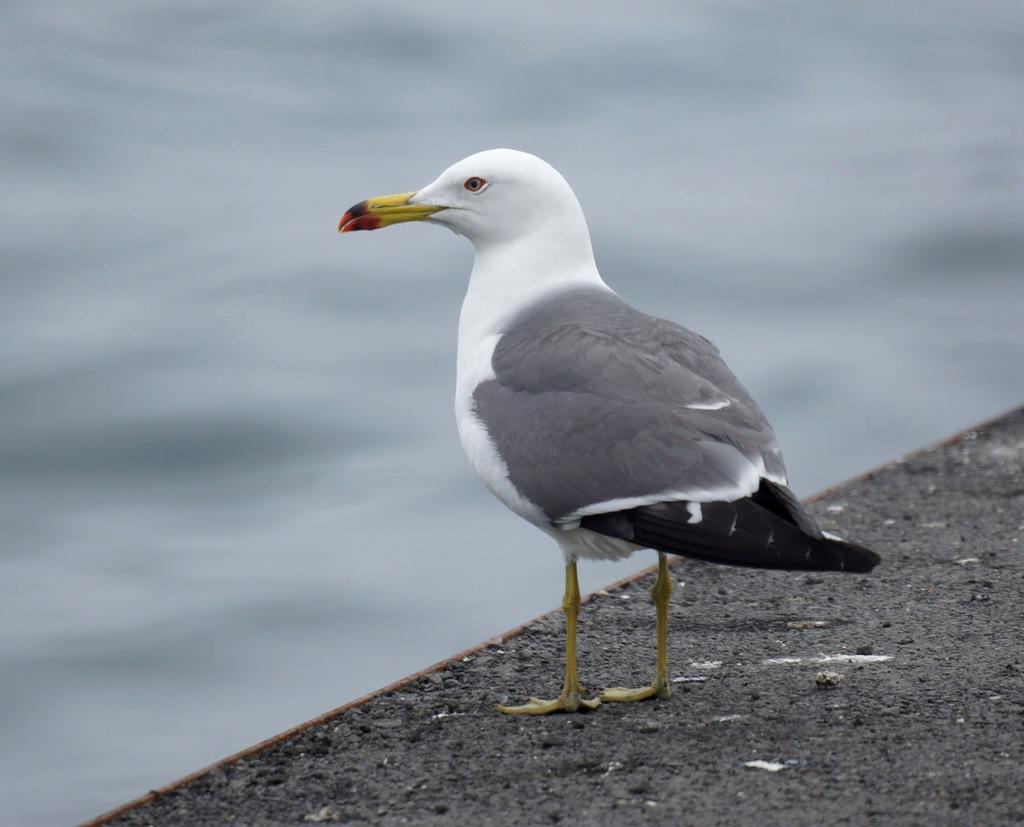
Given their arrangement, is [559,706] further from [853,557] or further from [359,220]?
[359,220]

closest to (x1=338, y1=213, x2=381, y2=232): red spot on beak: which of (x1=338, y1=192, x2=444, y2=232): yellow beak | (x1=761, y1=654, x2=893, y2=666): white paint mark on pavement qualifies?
(x1=338, y1=192, x2=444, y2=232): yellow beak

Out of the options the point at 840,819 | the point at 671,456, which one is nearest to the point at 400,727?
the point at 671,456

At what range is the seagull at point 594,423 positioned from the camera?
12.2 feet

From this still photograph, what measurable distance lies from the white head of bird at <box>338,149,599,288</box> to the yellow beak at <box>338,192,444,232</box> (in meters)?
0.19

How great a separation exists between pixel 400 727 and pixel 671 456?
0.98m

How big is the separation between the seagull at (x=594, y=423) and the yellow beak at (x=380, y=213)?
0.27 metres

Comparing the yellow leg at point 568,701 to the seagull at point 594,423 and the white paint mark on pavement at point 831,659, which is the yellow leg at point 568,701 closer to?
the seagull at point 594,423

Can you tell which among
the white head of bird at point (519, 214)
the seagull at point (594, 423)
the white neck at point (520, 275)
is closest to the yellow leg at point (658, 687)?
the seagull at point (594, 423)

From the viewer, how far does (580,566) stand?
25.8ft

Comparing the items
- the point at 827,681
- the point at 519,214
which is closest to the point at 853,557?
the point at 827,681

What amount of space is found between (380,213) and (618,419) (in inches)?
54.2

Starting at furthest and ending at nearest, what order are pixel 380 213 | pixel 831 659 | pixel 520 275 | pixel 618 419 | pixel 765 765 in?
1. pixel 380 213
2. pixel 520 275
3. pixel 831 659
4. pixel 618 419
5. pixel 765 765

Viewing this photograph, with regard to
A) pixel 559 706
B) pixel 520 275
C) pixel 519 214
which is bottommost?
pixel 559 706

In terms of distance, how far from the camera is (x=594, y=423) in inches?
155
